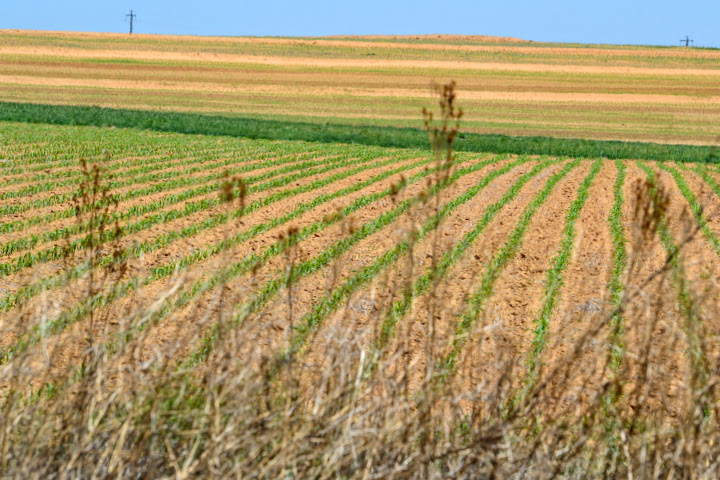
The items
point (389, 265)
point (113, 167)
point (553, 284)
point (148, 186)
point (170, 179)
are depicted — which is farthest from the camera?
point (113, 167)

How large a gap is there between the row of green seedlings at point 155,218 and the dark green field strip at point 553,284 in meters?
3.67

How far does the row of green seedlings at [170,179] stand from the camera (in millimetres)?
14922

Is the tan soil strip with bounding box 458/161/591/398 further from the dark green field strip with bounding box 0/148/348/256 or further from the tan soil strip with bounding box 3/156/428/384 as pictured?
the dark green field strip with bounding box 0/148/348/256

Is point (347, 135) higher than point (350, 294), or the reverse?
point (347, 135)

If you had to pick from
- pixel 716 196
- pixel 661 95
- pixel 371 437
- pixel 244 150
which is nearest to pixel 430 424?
pixel 371 437

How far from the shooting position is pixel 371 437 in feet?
11.6

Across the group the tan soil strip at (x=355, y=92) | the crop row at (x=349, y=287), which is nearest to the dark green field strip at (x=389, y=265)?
the crop row at (x=349, y=287)

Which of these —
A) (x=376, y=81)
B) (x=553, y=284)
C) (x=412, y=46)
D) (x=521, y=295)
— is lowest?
(x=521, y=295)

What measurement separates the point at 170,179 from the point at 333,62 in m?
55.1

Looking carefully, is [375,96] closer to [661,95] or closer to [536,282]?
[661,95]

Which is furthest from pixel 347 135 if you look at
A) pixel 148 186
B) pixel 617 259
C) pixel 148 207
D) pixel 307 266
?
pixel 307 266

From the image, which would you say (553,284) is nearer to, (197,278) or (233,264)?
(233,264)

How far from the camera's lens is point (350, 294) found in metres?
4.03

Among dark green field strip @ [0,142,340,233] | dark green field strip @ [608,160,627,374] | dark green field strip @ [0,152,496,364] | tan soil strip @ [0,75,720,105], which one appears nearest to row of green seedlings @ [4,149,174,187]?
dark green field strip @ [0,142,340,233]
